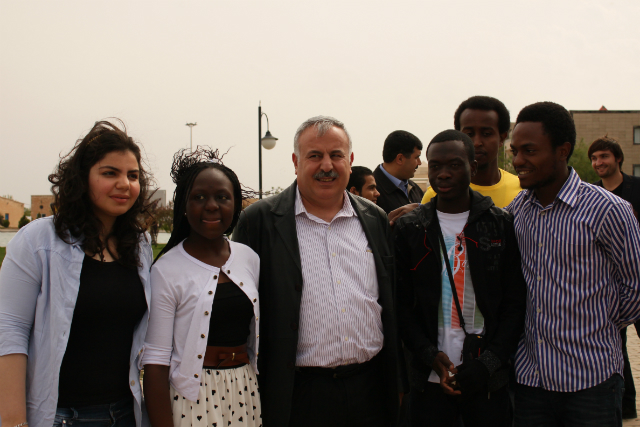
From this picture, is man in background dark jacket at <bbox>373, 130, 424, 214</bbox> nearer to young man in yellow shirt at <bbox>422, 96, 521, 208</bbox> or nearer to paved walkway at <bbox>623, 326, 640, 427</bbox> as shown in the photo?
young man in yellow shirt at <bbox>422, 96, 521, 208</bbox>

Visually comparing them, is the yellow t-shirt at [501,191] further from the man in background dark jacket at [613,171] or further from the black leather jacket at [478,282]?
the man in background dark jacket at [613,171]

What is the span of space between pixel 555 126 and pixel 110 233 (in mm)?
2759

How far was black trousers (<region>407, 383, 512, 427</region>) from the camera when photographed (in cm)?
277

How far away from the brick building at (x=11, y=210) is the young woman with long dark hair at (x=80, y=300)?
95431 millimetres

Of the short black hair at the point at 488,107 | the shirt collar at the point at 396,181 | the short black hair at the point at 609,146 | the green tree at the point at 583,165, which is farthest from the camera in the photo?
the green tree at the point at 583,165

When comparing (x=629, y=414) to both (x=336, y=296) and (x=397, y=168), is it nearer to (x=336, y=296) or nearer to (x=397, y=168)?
(x=397, y=168)

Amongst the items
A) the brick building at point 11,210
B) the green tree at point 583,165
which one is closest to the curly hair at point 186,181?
the green tree at point 583,165

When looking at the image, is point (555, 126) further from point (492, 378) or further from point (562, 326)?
point (492, 378)

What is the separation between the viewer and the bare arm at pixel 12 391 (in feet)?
7.16

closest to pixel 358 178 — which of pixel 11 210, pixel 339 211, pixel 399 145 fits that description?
pixel 399 145

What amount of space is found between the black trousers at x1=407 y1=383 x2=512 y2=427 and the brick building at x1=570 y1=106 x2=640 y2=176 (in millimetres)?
41845

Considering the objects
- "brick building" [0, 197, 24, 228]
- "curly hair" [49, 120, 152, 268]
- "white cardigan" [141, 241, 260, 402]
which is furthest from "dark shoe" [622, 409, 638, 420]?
"brick building" [0, 197, 24, 228]

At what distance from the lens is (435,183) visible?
9.86ft

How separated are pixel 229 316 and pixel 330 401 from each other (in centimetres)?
84
